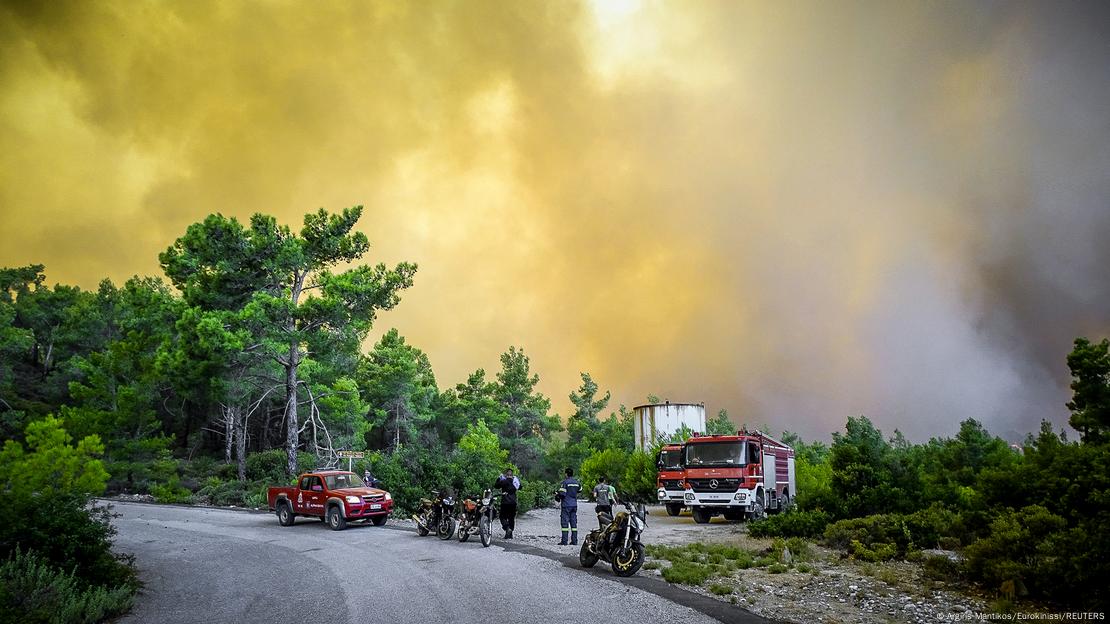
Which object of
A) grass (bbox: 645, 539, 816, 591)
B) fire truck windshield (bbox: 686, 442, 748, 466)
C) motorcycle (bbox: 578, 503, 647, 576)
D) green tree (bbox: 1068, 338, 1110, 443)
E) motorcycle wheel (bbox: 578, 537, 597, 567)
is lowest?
grass (bbox: 645, 539, 816, 591)

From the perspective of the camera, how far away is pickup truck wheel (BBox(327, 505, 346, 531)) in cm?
2036

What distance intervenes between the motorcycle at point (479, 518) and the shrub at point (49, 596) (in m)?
8.04

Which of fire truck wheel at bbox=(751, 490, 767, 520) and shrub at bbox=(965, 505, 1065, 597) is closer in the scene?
shrub at bbox=(965, 505, 1065, 597)

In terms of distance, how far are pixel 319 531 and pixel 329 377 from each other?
3694 cm

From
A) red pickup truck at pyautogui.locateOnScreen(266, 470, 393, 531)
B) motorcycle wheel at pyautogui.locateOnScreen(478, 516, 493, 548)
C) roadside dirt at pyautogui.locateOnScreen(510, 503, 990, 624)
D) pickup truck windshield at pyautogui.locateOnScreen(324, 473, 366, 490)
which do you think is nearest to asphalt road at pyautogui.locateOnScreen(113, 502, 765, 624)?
motorcycle wheel at pyautogui.locateOnScreen(478, 516, 493, 548)

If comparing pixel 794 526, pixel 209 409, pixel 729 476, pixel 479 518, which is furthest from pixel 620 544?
pixel 209 409

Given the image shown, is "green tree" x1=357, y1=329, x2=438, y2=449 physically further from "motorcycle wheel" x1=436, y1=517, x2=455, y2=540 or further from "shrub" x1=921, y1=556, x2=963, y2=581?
"shrub" x1=921, y1=556, x2=963, y2=581

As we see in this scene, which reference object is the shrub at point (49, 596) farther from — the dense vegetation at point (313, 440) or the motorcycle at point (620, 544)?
the motorcycle at point (620, 544)

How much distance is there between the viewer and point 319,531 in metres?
20.3

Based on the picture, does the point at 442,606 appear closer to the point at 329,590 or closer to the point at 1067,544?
the point at 329,590

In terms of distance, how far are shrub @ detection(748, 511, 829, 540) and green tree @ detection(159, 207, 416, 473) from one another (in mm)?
22382

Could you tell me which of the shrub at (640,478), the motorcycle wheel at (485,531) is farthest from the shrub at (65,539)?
the shrub at (640,478)

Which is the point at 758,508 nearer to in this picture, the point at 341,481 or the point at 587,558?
the point at 587,558

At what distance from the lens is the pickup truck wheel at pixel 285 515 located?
2200 cm
